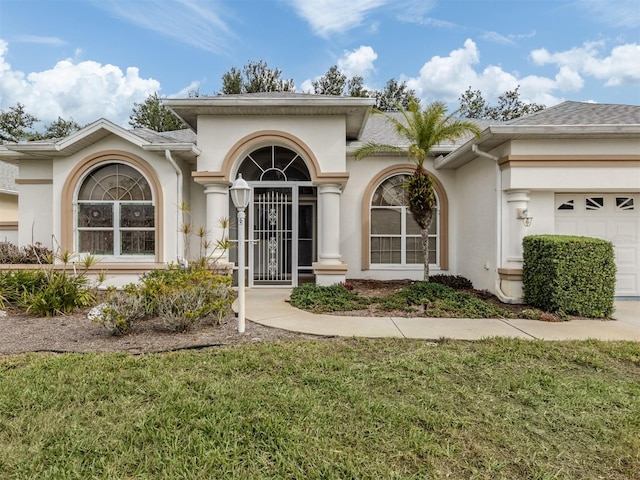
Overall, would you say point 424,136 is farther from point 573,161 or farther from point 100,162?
point 100,162

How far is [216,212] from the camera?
9773 mm

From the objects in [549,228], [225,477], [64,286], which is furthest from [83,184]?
[549,228]

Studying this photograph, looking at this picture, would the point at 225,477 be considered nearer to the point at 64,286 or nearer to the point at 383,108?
the point at 64,286

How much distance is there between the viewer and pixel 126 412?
11.1ft

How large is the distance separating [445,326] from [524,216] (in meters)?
3.57

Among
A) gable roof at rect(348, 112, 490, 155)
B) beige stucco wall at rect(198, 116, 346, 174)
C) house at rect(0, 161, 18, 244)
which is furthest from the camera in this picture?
house at rect(0, 161, 18, 244)

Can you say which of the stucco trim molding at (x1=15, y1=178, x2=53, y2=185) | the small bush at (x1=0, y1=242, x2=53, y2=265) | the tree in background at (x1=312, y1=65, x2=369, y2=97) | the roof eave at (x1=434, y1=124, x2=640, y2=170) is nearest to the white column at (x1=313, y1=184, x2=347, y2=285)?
the roof eave at (x1=434, y1=124, x2=640, y2=170)

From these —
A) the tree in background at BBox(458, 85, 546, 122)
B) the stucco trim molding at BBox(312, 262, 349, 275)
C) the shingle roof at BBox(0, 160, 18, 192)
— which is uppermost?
the tree in background at BBox(458, 85, 546, 122)

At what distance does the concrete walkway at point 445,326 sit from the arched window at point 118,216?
4241 mm

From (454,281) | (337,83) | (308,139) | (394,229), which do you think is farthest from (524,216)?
(337,83)

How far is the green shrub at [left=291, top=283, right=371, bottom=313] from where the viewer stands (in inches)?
302

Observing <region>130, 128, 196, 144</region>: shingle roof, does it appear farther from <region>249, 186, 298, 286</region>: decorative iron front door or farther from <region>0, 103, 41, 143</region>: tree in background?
<region>0, 103, 41, 143</region>: tree in background

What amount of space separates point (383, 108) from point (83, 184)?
2449 centimetres

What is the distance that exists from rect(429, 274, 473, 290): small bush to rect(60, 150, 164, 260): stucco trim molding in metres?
7.56
